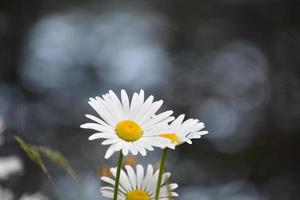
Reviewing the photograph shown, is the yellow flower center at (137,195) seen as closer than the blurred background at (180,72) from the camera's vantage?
Yes

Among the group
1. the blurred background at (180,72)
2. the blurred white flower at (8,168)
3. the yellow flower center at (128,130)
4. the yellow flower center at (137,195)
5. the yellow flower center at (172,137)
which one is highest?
the blurred background at (180,72)

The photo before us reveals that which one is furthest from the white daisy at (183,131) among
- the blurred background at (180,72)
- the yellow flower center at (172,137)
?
the blurred background at (180,72)

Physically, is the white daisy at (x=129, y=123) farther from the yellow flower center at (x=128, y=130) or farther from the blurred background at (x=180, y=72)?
the blurred background at (x=180, y=72)

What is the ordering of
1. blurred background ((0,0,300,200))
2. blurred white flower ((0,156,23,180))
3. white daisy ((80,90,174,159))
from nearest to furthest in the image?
white daisy ((80,90,174,159)), blurred white flower ((0,156,23,180)), blurred background ((0,0,300,200))

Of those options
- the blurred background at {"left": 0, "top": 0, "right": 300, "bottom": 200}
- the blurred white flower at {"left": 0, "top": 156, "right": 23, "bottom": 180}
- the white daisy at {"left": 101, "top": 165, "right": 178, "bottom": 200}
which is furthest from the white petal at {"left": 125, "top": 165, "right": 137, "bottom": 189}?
the blurred background at {"left": 0, "top": 0, "right": 300, "bottom": 200}

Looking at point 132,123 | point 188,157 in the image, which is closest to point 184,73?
point 188,157

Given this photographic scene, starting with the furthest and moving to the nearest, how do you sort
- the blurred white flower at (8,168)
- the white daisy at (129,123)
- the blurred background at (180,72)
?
the blurred background at (180,72) → the blurred white flower at (8,168) → the white daisy at (129,123)

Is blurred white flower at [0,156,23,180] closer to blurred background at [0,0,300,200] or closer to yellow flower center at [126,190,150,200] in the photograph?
yellow flower center at [126,190,150,200]
